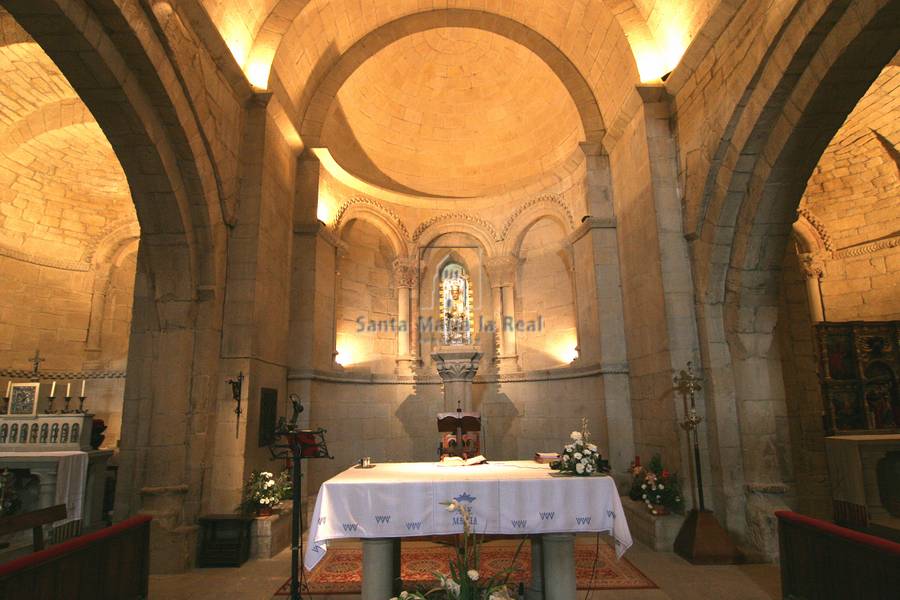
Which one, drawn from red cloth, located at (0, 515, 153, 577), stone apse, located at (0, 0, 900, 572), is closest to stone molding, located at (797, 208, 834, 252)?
stone apse, located at (0, 0, 900, 572)

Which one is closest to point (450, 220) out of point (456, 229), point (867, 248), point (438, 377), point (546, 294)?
point (456, 229)

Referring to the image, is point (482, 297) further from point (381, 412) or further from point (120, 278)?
point (120, 278)

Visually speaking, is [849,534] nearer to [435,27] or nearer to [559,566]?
[559,566]

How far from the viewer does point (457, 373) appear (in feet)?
35.0

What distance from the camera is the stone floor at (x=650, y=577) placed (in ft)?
17.0

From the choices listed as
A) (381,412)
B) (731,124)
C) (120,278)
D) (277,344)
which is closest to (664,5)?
(731,124)

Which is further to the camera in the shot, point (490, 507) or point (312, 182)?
point (312, 182)

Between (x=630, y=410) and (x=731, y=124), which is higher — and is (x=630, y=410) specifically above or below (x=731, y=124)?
below

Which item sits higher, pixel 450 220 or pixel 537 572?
pixel 450 220

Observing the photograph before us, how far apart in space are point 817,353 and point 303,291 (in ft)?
30.2

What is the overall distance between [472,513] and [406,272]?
8.76 m

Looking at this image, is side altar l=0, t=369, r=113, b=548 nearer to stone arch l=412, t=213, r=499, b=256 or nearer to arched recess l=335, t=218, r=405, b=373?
arched recess l=335, t=218, r=405, b=373

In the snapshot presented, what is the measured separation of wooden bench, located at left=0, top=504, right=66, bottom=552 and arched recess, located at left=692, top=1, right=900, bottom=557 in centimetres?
712

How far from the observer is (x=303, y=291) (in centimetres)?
984
